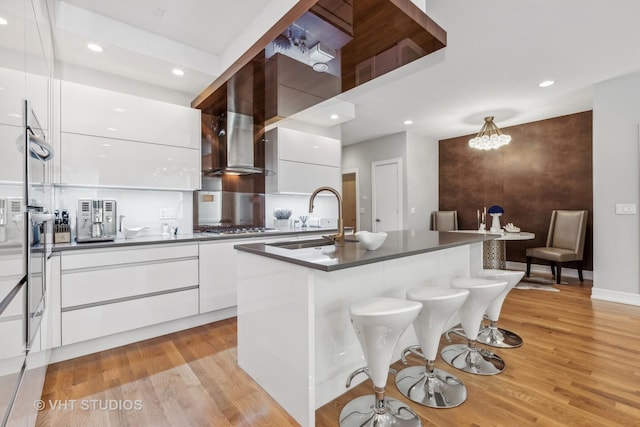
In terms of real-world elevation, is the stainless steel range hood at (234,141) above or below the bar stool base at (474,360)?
above

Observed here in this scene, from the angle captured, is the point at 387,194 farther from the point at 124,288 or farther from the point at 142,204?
the point at 124,288

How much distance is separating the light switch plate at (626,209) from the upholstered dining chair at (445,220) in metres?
2.58

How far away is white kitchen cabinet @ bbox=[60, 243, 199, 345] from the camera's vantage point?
7.33 ft

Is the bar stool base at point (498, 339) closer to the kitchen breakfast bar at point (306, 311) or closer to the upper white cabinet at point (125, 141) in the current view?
the kitchen breakfast bar at point (306, 311)

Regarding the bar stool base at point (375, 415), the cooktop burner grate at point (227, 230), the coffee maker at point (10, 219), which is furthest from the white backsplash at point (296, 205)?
the coffee maker at point (10, 219)

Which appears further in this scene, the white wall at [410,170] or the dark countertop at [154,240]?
the white wall at [410,170]

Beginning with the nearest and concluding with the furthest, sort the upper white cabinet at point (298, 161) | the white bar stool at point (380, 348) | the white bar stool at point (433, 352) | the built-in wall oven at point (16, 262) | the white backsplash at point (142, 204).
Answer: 1. the built-in wall oven at point (16, 262)
2. the white bar stool at point (380, 348)
3. the white bar stool at point (433, 352)
4. the white backsplash at point (142, 204)
5. the upper white cabinet at point (298, 161)

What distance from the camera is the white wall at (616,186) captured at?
3.32 metres

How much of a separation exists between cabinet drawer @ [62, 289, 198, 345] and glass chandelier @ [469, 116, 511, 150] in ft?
14.8

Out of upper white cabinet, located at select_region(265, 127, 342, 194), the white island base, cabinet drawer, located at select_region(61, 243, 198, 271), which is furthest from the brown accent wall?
cabinet drawer, located at select_region(61, 243, 198, 271)

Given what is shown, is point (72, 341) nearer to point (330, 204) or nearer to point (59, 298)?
point (59, 298)

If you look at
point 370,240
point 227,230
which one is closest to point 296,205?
point 227,230

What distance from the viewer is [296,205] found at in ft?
14.8

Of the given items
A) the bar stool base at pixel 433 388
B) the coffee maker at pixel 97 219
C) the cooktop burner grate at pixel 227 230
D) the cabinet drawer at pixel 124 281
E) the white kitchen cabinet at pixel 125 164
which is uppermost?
the white kitchen cabinet at pixel 125 164
